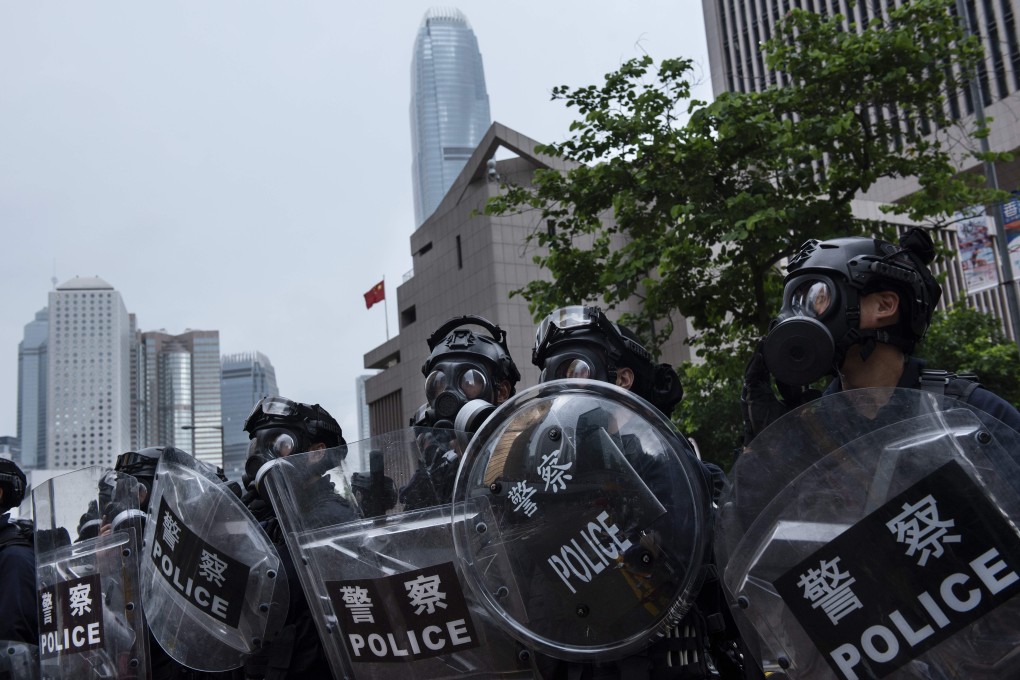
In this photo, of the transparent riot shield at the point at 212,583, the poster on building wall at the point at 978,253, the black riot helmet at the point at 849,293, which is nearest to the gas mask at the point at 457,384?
the transparent riot shield at the point at 212,583

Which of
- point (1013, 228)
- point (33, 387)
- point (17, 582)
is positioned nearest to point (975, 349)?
point (1013, 228)

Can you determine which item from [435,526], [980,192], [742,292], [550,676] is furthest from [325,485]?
[980,192]

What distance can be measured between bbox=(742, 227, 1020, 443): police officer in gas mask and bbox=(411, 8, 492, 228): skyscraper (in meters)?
167

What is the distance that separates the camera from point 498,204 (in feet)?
39.2

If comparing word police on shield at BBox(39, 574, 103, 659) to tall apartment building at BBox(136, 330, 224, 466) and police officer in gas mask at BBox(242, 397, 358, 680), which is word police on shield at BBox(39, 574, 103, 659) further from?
tall apartment building at BBox(136, 330, 224, 466)

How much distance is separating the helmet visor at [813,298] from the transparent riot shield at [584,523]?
53 centimetres

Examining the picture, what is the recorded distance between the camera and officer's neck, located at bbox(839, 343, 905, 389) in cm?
277

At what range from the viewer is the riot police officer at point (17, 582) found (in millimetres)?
4379

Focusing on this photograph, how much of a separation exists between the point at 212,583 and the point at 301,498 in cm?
68

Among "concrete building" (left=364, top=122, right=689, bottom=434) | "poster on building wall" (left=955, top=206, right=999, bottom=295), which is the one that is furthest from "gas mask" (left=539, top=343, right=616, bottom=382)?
"concrete building" (left=364, top=122, right=689, bottom=434)

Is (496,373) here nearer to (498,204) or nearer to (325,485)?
(325,485)

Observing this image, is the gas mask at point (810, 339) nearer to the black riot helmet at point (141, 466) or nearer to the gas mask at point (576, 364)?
the gas mask at point (576, 364)

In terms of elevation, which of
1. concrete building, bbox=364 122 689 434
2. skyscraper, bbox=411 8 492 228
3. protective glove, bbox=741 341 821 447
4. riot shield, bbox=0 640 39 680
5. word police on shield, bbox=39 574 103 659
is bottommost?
riot shield, bbox=0 640 39 680

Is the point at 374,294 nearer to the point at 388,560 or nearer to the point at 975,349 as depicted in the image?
the point at 975,349
